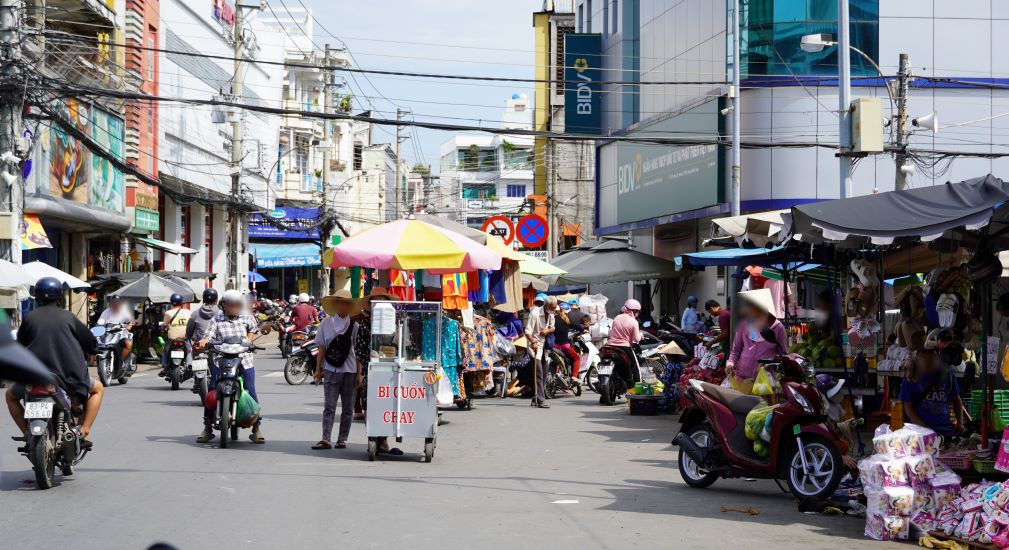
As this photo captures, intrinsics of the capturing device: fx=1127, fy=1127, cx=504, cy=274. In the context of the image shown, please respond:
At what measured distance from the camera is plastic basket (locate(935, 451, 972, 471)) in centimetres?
845

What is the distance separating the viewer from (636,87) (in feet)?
124

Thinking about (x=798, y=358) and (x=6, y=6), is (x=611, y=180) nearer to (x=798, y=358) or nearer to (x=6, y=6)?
(x=6, y=6)

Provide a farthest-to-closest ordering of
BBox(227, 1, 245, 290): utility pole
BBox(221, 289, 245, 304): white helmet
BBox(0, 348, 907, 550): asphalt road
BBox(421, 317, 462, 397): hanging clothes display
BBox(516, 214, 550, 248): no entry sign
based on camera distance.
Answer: BBox(227, 1, 245, 290): utility pole, BBox(516, 214, 550, 248): no entry sign, BBox(421, 317, 462, 397): hanging clothes display, BBox(221, 289, 245, 304): white helmet, BBox(0, 348, 907, 550): asphalt road

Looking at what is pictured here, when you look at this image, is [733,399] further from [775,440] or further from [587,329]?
[587,329]

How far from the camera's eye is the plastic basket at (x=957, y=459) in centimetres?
845

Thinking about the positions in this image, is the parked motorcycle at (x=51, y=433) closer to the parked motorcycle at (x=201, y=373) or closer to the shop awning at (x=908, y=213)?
the parked motorcycle at (x=201, y=373)

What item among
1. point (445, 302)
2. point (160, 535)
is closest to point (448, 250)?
point (445, 302)

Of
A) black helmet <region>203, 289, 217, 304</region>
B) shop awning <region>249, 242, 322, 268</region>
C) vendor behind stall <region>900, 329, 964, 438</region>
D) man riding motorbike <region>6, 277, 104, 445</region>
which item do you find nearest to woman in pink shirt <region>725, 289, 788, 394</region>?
vendor behind stall <region>900, 329, 964, 438</region>

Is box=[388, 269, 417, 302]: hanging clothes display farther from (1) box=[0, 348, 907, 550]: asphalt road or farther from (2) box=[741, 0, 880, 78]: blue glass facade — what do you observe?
(2) box=[741, 0, 880, 78]: blue glass facade

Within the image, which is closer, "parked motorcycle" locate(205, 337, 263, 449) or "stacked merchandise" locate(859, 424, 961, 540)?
"stacked merchandise" locate(859, 424, 961, 540)

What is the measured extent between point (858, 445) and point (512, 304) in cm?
984

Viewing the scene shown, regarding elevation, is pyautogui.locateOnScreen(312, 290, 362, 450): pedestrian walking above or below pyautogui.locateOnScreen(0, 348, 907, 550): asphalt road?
above

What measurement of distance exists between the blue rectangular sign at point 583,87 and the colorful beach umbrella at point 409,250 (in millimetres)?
25542

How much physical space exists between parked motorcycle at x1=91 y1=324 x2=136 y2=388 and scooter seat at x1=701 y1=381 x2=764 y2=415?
554 inches
